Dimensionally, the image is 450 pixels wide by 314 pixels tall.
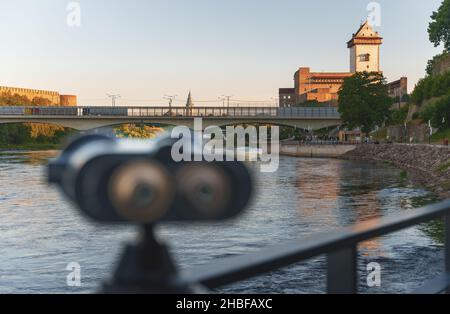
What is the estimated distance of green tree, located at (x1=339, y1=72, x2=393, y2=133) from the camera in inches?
3684

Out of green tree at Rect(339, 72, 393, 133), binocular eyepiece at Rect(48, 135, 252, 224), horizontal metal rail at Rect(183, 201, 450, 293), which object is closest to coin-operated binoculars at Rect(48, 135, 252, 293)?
binocular eyepiece at Rect(48, 135, 252, 224)

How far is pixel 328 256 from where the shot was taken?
3.10m

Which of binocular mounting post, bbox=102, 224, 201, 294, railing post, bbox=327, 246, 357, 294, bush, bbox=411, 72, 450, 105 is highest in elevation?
bush, bbox=411, 72, 450, 105

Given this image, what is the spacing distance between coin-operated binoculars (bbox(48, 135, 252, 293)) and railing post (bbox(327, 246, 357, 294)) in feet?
4.80

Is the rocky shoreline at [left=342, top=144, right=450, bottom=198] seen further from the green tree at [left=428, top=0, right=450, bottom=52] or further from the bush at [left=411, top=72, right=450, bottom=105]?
the green tree at [left=428, top=0, right=450, bottom=52]

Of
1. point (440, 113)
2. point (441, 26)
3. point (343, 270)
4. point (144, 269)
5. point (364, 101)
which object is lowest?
point (343, 270)

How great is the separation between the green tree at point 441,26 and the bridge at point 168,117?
19.5 metres

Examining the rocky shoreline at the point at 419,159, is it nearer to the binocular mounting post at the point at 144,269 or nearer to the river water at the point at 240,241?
the river water at the point at 240,241

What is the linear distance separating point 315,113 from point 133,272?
336ft

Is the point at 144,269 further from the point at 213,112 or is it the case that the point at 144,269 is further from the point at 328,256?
the point at 213,112

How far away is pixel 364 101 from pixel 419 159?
3235cm

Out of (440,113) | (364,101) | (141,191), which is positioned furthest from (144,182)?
(364,101)

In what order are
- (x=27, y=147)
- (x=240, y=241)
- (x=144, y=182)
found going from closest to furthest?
(x=144, y=182) → (x=240, y=241) → (x=27, y=147)
